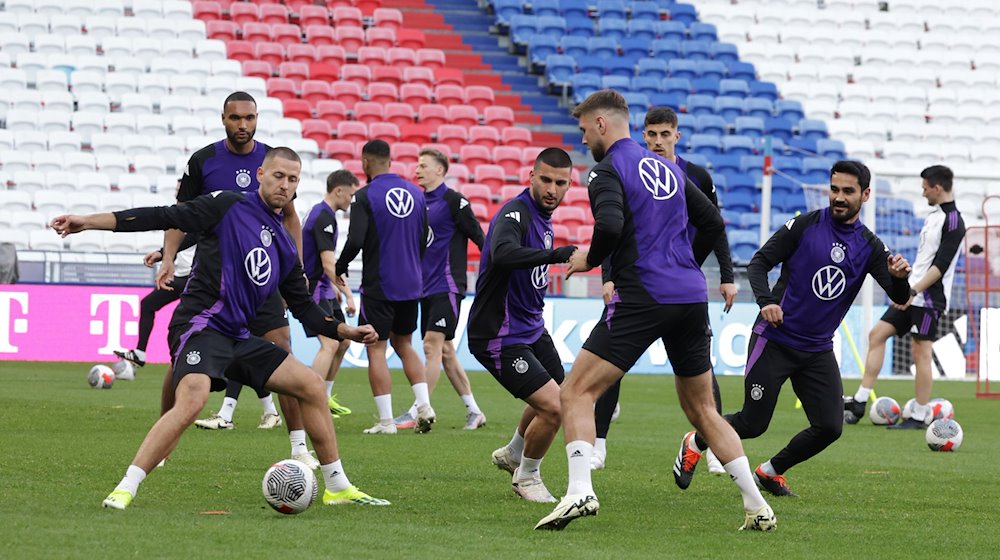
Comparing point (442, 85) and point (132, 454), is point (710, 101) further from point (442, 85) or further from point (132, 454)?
point (132, 454)

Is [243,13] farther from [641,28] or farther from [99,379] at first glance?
[99,379]

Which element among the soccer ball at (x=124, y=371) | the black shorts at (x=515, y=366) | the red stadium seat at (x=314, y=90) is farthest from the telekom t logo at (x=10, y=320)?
the black shorts at (x=515, y=366)

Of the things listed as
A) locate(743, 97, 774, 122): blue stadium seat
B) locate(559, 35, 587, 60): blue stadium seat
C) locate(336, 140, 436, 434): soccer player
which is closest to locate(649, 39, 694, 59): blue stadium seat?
locate(559, 35, 587, 60): blue stadium seat

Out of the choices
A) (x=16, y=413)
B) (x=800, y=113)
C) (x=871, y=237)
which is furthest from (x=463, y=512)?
(x=800, y=113)

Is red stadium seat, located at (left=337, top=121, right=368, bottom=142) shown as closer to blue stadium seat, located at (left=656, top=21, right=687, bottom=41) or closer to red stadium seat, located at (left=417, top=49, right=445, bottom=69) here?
red stadium seat, located at (left=417, top=49, right=445, bottom=69)

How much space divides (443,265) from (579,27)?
19.3m

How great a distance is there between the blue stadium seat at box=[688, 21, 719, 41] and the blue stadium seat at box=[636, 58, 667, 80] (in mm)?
1641

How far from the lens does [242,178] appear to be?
916 centimetres

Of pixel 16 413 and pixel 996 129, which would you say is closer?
pixel 16 413

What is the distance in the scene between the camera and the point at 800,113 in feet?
99.3

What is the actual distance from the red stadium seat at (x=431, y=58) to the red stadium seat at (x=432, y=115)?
6.41ft

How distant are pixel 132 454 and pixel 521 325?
10.2ft

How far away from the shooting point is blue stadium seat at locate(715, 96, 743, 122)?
2989 centimetres

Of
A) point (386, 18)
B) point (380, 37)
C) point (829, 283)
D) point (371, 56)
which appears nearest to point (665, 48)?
point (386, 18)
